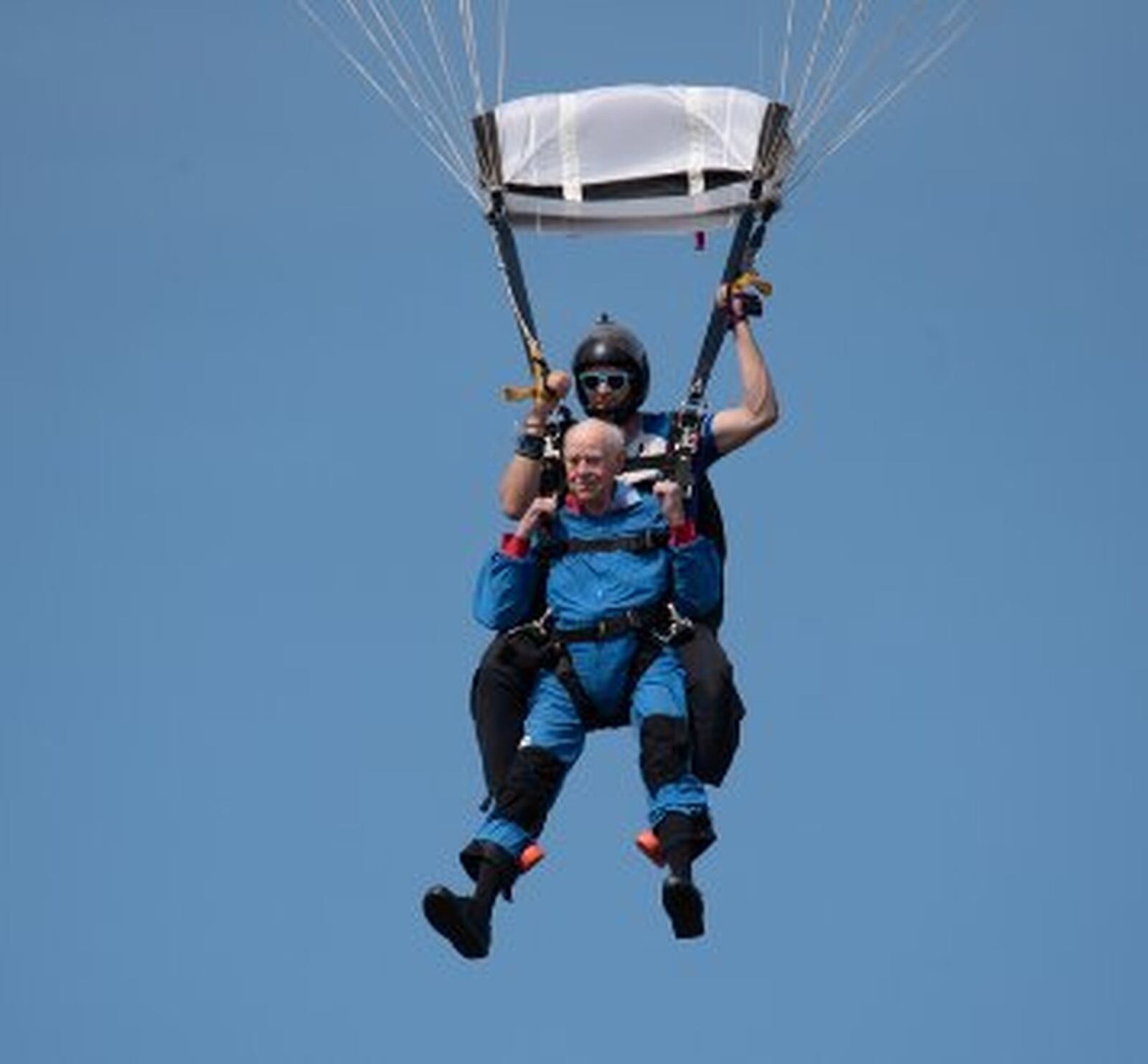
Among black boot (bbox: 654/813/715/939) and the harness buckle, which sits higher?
the harness buckle

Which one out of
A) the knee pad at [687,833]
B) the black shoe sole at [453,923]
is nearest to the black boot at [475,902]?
the black shoe sole at [453,923]

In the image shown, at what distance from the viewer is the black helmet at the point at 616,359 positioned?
702 inches

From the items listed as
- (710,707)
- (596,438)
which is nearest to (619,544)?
(596,438)

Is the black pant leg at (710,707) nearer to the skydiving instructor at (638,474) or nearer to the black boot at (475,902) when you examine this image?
the skydiving instructor at (638,474)

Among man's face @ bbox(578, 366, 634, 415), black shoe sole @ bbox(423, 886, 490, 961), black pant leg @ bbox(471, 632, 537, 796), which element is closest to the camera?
black shoe sole @ bbox(423, 886, 490, 961)

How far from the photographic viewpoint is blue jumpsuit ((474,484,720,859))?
56.3ft

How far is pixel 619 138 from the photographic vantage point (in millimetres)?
18844

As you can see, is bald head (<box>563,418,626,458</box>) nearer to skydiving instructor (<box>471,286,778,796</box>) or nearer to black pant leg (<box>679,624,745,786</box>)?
skydiving instructor (<box>471,286,778,796</box>)

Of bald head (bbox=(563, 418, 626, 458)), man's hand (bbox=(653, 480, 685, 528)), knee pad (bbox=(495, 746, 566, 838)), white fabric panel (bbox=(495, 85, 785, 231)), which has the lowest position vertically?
knee pad (bbox=(495, 746, 566, 838))

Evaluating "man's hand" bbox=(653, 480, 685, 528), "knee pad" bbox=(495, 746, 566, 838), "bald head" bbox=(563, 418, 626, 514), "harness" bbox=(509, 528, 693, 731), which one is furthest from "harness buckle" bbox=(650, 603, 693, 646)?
"knee pad" bbox=(495, 746, 566, 838)

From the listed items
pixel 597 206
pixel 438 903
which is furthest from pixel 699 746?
pixel 597 206

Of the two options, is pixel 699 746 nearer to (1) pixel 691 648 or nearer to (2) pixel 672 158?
(1) pixel 691 648

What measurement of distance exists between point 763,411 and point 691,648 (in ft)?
4.19

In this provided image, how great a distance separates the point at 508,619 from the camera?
17.5 m
